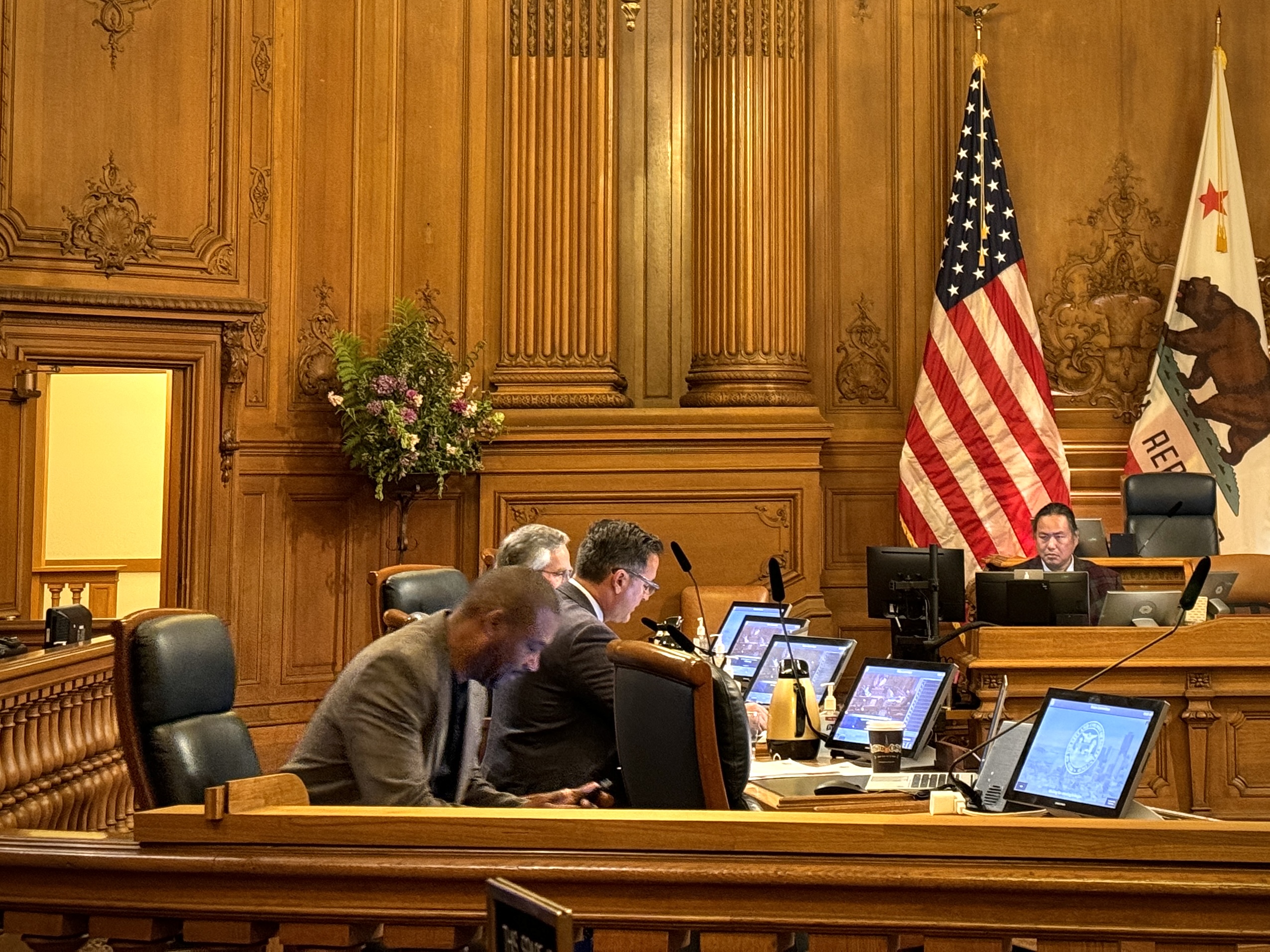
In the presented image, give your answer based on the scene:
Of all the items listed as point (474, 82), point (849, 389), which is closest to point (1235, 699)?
point (849, 389)

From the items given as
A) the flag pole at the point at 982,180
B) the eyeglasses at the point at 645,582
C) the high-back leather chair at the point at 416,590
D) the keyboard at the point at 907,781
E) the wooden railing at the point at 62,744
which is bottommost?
the wooden railing at the point at 62,744

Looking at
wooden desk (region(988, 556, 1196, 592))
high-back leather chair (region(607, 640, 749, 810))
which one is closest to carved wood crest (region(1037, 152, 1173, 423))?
wooden desk (region(988, 556, 1196, 592))

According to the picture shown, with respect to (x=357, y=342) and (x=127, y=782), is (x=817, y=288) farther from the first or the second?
(x=127, y=782)

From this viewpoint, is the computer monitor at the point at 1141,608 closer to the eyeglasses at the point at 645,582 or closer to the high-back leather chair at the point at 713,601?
the eyeglasses at the point at 645,582

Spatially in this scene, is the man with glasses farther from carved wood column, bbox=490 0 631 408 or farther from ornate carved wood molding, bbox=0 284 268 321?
carved wood column, bbox=490 0 631 408

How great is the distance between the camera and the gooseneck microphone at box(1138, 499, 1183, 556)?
26.0ft

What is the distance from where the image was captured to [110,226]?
25.8 ft

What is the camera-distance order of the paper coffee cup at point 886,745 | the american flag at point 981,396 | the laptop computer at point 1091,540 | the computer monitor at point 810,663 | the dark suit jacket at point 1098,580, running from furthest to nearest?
the american flag at point 981,396 → the laptop computer at point 1091,540 → the dark suit jacket at point 1098,580 → the computer monitor at point 810,663 → the paper coffee cup at point 886,745

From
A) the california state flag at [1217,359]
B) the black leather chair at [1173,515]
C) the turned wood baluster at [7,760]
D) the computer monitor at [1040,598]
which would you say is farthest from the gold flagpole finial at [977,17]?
the turned wood baluster at [7,760]

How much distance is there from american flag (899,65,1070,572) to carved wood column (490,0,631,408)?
1.91m

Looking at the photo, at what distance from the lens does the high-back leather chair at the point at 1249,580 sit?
23.9ft

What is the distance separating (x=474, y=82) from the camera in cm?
882

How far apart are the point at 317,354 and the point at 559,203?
1.73 meters

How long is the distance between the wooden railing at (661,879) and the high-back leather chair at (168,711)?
32.8 inches
